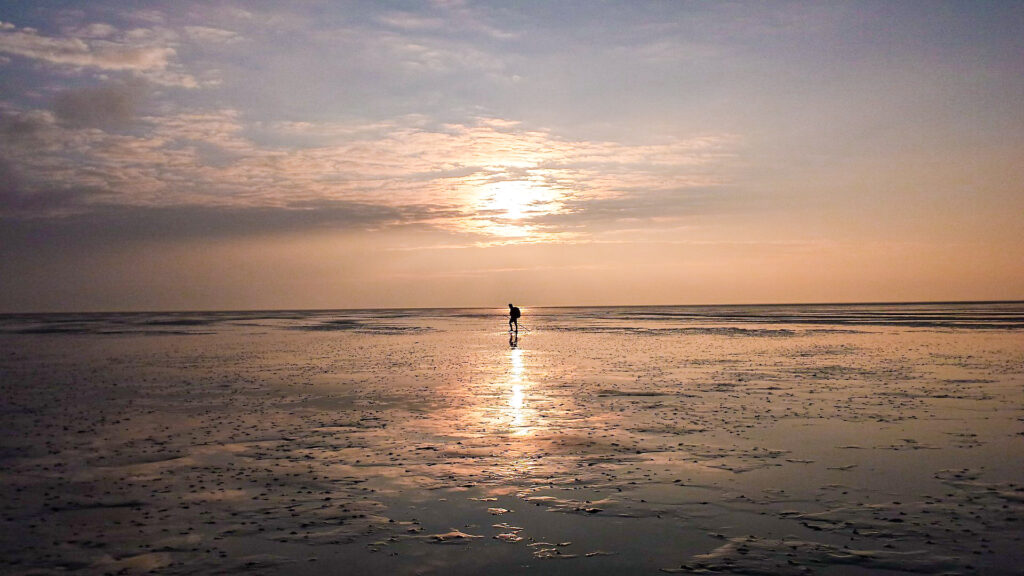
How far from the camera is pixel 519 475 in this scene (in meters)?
14.8

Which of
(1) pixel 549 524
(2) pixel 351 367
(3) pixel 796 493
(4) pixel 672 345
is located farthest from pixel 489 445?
(4) pixel 672 345

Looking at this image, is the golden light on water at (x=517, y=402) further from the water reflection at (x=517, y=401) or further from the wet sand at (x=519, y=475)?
the wet sand at (x=519, y=475)

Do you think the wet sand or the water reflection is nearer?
the wet sand

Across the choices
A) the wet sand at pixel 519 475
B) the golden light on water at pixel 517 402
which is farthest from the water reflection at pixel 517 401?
the wet sand at pixel 519 475

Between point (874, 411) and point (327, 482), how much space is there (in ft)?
56.3

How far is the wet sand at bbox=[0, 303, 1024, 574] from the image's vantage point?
401 inches

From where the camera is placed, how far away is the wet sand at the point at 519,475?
10195 millimetres

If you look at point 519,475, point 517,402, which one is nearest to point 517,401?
point 517,402

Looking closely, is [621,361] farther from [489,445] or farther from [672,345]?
[489,445]

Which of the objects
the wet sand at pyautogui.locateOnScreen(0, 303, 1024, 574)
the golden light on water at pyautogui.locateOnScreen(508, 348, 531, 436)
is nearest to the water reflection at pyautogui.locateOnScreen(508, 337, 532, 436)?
the golden light on water at pyautogui.locateOnScreen(508, 348, 531, 436)

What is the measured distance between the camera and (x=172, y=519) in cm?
1203

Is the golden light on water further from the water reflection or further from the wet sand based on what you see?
the wet sand

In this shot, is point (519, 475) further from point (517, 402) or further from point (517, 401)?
point (517, 401)

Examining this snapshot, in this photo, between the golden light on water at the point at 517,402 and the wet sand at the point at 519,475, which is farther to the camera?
the golden light on water at the point at 517,402
